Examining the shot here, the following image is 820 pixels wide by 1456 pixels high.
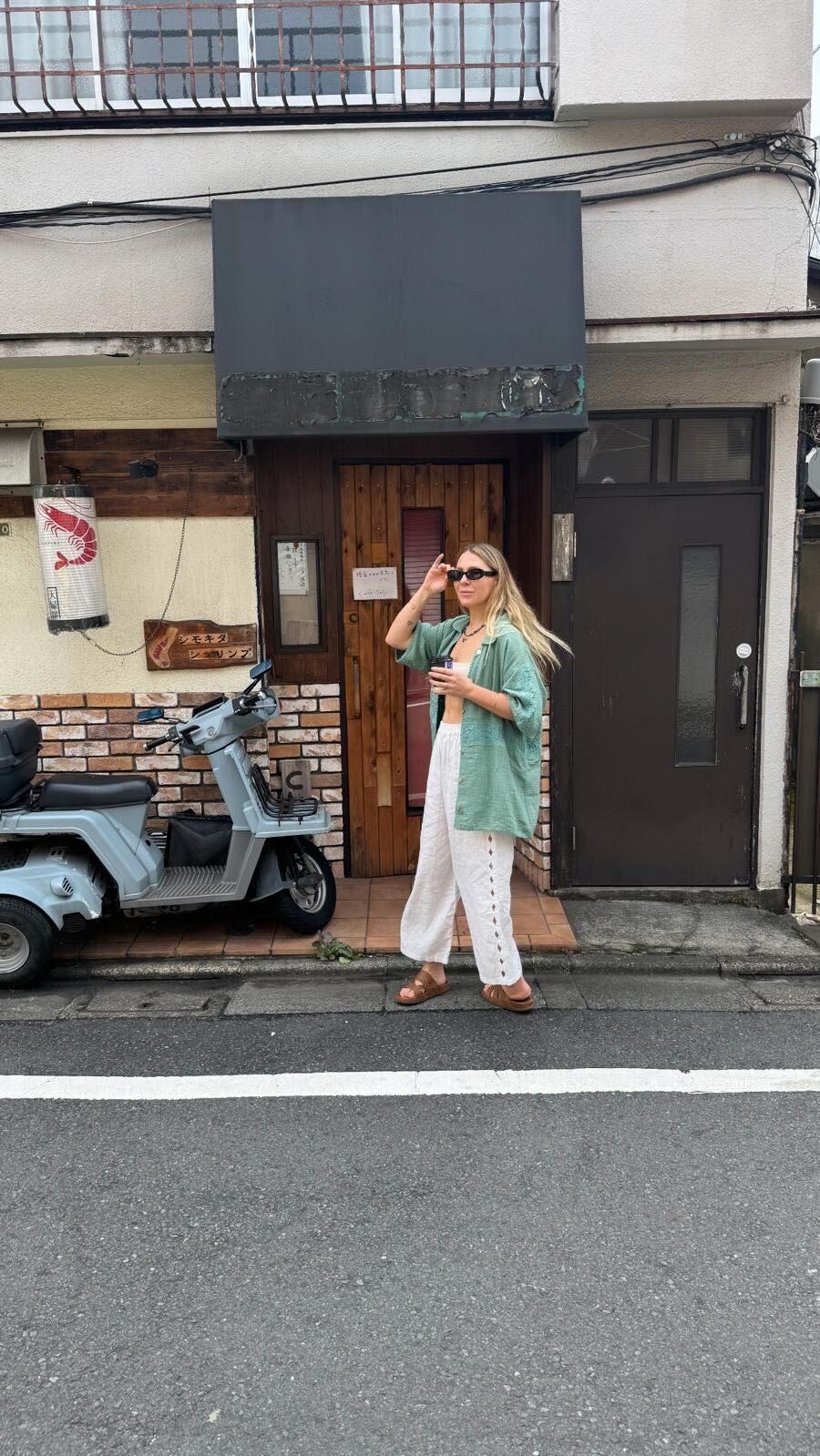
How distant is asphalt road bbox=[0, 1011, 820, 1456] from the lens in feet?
7.95

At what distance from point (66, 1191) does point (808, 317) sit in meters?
4.97

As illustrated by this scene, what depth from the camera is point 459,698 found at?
442 cm

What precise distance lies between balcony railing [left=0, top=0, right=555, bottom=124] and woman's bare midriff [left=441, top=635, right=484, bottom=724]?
314 centimetres

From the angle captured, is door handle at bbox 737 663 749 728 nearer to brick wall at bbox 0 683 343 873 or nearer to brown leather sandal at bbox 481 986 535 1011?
brown leather sandal at bbox 481 986 535 1011

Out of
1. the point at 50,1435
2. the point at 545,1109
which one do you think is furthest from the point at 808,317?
the point at 50,1435

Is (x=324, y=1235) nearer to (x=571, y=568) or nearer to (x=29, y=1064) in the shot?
(x=29, y=1064)

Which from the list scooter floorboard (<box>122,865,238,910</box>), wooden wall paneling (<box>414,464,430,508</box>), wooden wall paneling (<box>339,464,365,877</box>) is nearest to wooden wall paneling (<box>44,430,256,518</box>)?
wooden wall paneling (<box>339,464,365,877</box>)

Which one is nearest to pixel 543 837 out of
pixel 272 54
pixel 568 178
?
pixel 568 178

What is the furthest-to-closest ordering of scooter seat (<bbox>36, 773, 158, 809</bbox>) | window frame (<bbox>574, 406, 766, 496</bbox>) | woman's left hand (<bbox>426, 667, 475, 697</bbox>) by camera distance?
1. window frame (<bbox>574, 406, 766, 496</bbox>)
2. scooter seat (<bbox>36, 773, 158, 809</bbox>)
3. woman's left hand (<bbox>426, 667, 475, 697</bbox>)

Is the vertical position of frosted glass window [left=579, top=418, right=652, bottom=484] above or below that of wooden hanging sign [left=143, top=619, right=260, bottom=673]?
above

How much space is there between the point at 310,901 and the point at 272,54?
460 centimetres

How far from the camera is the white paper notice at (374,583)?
6.10 metres

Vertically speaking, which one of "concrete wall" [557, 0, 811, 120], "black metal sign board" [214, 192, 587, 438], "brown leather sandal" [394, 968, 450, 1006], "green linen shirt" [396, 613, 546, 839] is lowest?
"brown leather sandal" [394, 968, 450, 1006]

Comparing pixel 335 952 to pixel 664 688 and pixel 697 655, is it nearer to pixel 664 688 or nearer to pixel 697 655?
pixel 664 688
